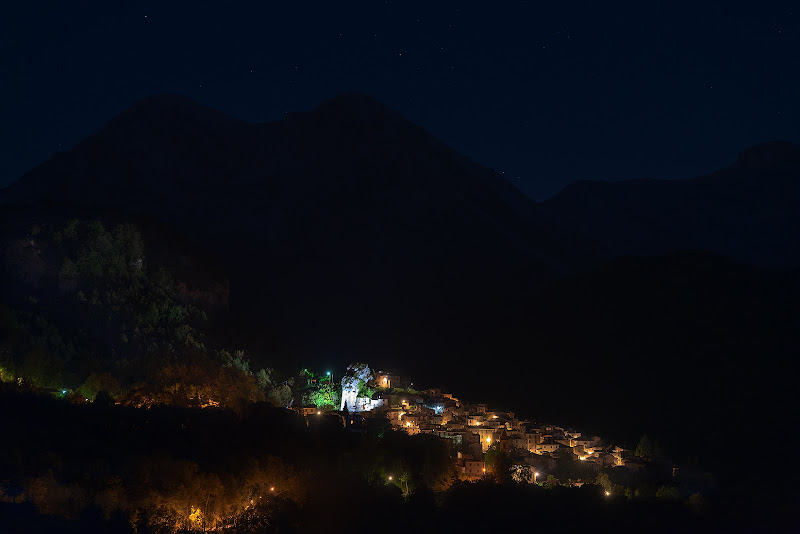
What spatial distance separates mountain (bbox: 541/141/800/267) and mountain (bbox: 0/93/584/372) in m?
16.3

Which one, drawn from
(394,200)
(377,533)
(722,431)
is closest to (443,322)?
(394,200)

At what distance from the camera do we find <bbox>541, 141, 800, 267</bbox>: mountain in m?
137

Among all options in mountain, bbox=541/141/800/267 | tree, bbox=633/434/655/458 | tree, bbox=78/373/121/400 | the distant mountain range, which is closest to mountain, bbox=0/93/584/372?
the distant mountain range

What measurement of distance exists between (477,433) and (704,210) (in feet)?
427

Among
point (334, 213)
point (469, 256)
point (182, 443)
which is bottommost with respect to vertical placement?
point (182, 443)

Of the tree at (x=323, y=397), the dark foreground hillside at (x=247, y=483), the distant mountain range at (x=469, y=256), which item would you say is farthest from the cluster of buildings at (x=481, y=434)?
the distant mountain range at (x=469, y=256)

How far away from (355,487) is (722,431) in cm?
2979

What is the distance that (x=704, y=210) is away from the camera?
152 m

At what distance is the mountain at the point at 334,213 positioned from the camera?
302ft

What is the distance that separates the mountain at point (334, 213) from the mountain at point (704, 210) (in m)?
16.3

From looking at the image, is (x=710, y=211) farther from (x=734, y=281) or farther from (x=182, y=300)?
(x=182, y=300)

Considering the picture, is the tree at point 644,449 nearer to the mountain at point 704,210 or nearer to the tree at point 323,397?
the tree at point 323,397

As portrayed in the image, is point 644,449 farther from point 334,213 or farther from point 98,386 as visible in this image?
point 334,213

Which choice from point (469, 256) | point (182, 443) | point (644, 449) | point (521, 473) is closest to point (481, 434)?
point (521, 473)
